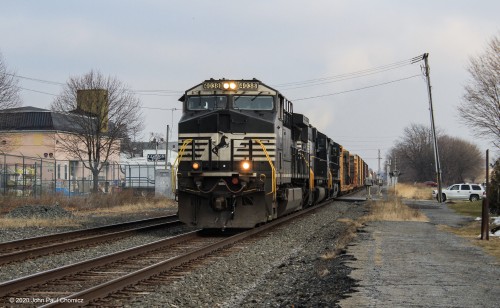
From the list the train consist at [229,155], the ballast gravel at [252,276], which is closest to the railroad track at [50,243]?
the ballast gravel at [252,276]

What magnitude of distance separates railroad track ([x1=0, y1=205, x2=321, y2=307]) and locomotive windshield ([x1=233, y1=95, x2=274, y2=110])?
14.0 feet

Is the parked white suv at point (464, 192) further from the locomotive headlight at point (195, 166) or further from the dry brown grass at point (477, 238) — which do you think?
the locomotive headlight at point (195, 166)

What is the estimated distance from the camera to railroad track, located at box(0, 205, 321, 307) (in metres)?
8.40

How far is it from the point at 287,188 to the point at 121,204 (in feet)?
61.1

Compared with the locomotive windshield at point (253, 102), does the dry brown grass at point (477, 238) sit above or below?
below

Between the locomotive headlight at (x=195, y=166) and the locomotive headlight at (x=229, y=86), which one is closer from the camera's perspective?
the locomotive headlight at (x=195, y=166)

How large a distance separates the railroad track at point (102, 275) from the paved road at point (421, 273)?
3.38 m

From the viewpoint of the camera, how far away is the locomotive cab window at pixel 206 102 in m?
18.0

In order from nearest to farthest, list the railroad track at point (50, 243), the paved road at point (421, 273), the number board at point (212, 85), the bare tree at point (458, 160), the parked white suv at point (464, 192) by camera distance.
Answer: the paved road at point (421, 273) < the railroad track at point (50, 243) < the number board at point (212, 85) < the parked white suv at point (464, 192) < the bare tree at point (458, 160)

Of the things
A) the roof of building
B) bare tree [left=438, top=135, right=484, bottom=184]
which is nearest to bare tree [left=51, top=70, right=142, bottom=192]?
the roof of building

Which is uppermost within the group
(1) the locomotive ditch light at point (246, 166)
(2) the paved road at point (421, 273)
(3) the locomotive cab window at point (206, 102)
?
(3) the locomotive cab window at point (206, 102)

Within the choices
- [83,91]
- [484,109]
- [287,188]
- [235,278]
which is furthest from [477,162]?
[235,278]

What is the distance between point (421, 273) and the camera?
417 inches

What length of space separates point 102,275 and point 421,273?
5.64 metres
